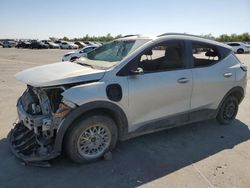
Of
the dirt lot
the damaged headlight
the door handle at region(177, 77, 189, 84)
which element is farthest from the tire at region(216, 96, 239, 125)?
the damaged headlight

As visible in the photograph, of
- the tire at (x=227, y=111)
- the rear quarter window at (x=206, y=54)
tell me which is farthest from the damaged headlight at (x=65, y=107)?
the tire at (x=227, y=111)

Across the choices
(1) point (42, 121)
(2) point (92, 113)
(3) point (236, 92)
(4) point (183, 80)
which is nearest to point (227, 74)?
(3) point (236, 92)

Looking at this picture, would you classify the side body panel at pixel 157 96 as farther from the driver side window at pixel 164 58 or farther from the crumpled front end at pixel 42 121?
the crumpled front end at pixel 42 121

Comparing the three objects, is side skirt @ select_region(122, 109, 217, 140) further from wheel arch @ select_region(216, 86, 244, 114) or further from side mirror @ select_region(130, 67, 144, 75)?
side mirror @ select_region(130, 67, 144, 75)

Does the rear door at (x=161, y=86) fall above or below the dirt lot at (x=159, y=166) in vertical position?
above

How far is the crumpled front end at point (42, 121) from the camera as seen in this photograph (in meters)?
3.53

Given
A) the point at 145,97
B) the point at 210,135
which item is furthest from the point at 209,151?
the point at 145,97

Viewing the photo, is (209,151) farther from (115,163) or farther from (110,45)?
(110,45)

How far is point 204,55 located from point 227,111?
1.27m

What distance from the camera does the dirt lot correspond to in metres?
3.43

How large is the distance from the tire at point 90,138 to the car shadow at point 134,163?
145mm

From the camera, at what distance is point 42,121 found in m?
3.52

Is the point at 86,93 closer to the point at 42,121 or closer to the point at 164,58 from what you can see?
the point at 42,121

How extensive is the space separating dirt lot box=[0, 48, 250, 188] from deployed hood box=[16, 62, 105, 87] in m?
1.16
